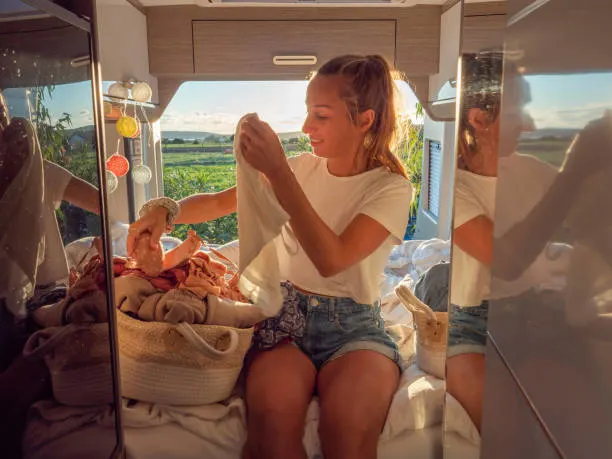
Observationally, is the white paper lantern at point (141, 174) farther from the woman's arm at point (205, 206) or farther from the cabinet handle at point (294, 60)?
the woman's arm at point (205, 206)

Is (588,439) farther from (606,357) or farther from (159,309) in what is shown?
(159,309)

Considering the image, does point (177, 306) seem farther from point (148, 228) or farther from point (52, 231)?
point (52, 231)

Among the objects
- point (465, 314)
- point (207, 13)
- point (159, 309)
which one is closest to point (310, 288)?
point (159, 309)

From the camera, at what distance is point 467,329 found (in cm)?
66

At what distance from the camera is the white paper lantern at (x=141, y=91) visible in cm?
165

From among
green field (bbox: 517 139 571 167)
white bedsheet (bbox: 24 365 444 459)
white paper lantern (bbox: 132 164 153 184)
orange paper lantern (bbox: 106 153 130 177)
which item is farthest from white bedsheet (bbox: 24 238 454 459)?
white paper lantern (bbox: 132 164 153 184)

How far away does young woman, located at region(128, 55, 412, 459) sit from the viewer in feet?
3.01

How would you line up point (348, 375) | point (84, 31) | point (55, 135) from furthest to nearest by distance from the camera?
1. point (348, 375)
2. point (84, 31)
3. point (55, 135)

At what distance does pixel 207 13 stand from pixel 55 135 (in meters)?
1.31

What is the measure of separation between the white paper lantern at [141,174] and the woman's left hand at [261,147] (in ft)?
3.56

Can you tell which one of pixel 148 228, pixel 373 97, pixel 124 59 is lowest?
pixel 148 228

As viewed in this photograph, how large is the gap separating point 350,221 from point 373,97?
0.82 feet

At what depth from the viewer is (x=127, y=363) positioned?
0.98 metres

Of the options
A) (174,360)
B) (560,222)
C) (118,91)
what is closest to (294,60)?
(118,91)
